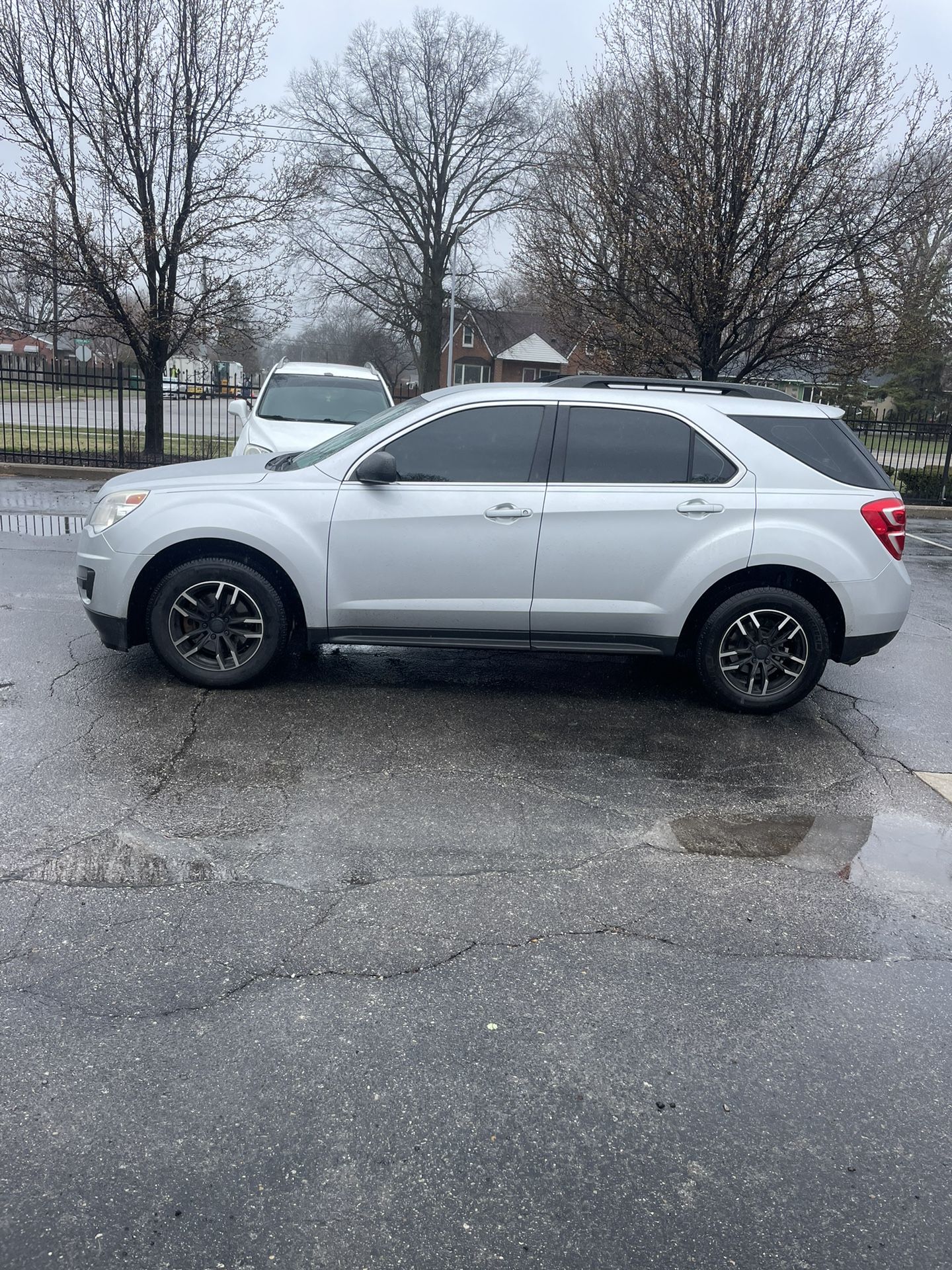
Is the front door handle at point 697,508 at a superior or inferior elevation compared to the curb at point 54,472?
superior

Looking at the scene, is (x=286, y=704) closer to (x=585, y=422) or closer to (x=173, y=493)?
(x=173, y=493)

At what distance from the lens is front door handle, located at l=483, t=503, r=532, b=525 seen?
5480 millimetres

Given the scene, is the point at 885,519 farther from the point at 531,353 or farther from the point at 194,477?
the point at 531,353

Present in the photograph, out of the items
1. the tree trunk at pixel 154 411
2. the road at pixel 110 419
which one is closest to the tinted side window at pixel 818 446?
the road at pixel 110 419

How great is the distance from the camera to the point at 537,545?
217 inches

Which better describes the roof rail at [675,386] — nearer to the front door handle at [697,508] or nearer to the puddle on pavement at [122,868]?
the front door handle at [697,508]

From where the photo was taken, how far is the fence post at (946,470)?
60.6ft

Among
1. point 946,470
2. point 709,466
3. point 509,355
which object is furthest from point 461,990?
point 509,355

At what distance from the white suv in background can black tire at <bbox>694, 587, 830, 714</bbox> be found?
225 inches

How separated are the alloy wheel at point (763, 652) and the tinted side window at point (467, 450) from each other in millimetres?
1521

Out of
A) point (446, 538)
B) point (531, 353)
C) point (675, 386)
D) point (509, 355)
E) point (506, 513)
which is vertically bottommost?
point (446, 538)

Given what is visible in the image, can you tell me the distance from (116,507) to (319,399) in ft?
20.0

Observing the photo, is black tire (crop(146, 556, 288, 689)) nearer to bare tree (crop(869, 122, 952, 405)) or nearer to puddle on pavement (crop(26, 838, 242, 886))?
puddle on pavement (crop(26, 838, 242, 886))

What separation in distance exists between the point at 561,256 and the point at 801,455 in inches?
442
